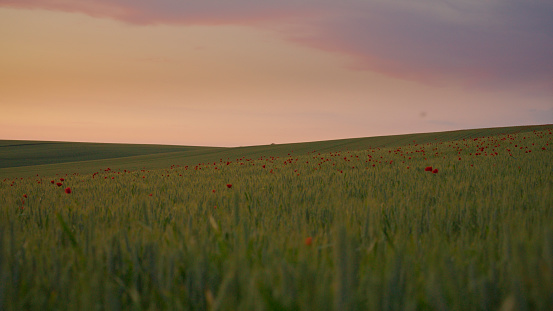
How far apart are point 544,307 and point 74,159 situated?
181ft

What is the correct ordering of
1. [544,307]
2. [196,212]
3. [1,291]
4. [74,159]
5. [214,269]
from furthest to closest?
[74,159]
[196,212]
[214,269]
[1,291]
[544,307]

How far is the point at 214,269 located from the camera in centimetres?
137

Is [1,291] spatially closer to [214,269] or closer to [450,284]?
[214,269]

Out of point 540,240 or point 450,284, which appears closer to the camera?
point 450,284

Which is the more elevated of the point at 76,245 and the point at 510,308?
the point at 510,308

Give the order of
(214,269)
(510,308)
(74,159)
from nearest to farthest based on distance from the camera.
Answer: (510,308), (214,269), (74,159)

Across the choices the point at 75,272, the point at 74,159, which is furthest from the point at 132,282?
the point at 74,159

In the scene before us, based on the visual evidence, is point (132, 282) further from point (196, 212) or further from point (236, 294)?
point (196, 212)

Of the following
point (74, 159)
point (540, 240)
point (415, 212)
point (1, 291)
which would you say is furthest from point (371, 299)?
point (74, 159)

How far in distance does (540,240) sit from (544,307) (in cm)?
60

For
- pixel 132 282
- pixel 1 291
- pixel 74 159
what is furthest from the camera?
pixel 74 159

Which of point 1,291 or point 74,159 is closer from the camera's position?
point 1,291

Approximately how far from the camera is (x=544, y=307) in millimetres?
972

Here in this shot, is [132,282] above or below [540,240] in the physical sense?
below
